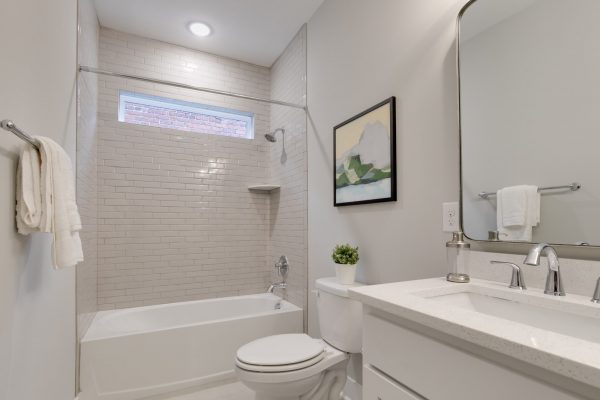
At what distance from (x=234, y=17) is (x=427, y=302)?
257 cm

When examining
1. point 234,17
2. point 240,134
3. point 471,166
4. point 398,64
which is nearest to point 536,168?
point 471,166

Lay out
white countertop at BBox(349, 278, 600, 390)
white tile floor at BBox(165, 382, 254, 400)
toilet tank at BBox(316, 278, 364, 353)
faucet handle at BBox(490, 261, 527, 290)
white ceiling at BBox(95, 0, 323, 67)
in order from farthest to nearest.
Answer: white ceiling at BBox(95, 0, 323, 67)
white tile floor at BBox(165, 382, 254, 400)
toilet tank at BBox(316, 278, 364, 353)
faucet handle at BBox(490, 261, 527, 290)
white countertop at BBox(349, 278, 600, 390)

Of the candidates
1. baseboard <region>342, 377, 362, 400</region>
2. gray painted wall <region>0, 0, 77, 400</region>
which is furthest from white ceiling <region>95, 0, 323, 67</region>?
baseboard <region>342, 377, 362, 400</region>

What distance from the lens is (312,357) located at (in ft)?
5.02

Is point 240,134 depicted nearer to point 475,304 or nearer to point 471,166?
point 471,166

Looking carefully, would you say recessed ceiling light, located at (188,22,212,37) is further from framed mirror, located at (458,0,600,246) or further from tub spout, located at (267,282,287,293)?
tub spout, located at (267,282,287,293)

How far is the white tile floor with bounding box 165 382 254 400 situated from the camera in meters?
2.05

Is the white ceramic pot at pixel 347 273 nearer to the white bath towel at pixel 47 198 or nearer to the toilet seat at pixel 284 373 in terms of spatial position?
the toilet seat at pixel 284 373

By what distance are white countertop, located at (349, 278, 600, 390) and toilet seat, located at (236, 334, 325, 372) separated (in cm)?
68

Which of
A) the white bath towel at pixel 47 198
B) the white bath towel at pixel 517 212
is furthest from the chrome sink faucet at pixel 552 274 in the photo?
the white bath towel at pixel 47 198

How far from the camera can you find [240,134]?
3238 mm

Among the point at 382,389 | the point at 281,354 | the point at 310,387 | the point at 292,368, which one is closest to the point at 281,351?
the point at 281,354

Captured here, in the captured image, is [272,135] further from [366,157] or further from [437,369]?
[437,369]

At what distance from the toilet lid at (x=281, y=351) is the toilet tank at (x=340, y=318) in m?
0.09
